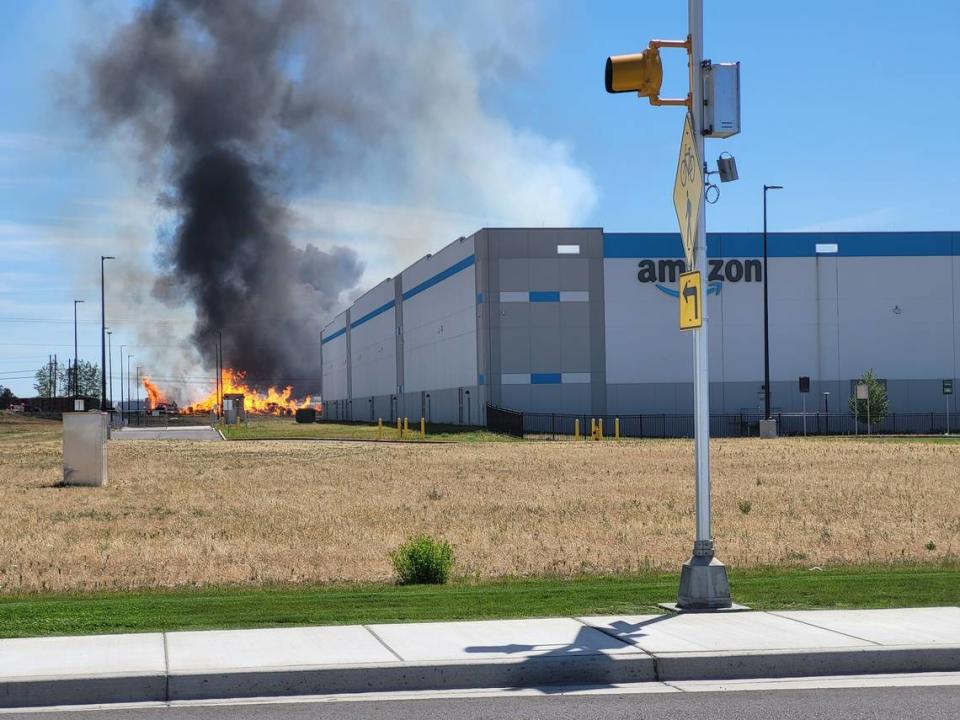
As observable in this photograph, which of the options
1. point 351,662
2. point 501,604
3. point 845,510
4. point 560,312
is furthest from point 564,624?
point 560,312

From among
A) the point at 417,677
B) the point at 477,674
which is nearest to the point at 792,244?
the point at 477,674

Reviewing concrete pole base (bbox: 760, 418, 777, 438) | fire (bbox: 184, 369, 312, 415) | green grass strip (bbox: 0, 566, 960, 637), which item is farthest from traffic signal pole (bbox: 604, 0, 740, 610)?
fire (bbox: 184, 369, 312, 415)

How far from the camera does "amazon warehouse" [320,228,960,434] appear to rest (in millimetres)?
70188

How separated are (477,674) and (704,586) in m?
3.08

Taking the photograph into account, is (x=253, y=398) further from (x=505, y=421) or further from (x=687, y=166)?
(x=687, y=166)

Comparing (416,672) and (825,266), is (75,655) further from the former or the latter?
(825,266)

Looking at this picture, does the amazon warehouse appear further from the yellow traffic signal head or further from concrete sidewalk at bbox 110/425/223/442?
the yellow traffic signal head

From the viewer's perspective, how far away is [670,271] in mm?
71250

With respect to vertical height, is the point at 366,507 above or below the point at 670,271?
below

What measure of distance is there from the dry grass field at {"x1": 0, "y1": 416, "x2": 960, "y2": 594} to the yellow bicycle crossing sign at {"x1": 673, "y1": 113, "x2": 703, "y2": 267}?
4.67 metres

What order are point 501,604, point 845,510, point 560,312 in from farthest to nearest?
1. point 560,312
2. point 845,510
3. point 501,604

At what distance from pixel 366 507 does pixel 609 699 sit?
50.1 feet

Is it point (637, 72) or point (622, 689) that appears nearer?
point (622, 689)

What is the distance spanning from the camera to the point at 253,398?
15888 centimetres
